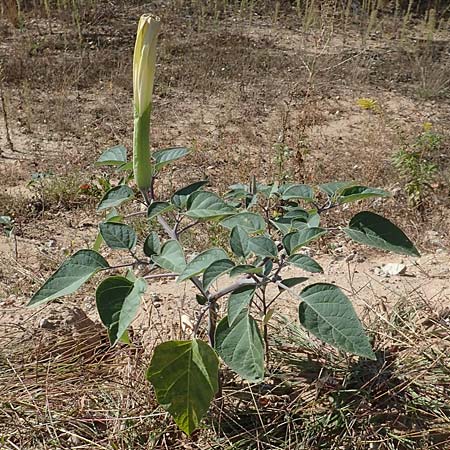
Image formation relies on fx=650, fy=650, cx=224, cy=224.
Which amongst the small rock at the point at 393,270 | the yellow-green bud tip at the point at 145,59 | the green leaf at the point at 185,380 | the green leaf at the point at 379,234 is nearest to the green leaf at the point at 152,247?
the green leaf at the point at 185,380

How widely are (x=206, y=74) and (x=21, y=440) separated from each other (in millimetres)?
5139

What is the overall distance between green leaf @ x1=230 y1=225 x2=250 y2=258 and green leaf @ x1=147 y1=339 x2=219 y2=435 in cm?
22

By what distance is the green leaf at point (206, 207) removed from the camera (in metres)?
1.53

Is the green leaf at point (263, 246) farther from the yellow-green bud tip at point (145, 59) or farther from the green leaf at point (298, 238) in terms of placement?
the yellow-green bud tip at point (145, 59)

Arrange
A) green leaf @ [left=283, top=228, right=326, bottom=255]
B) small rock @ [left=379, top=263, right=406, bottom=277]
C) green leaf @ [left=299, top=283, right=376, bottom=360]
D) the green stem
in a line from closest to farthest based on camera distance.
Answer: green leaf @ [left=299, top=283, right=376, bottom=360] → green leaf @ [left=283, top=228, right=326, bottom=255] → the green stem → small rock @ [left=379, top=263, right=406, bottom=277]

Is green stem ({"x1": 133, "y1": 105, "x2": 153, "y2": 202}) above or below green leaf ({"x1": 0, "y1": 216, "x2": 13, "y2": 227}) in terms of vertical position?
above

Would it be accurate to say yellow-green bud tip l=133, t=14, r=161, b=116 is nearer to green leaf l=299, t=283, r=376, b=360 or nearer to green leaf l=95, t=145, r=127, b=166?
green leaf l=95, t=145, r=127, b=166

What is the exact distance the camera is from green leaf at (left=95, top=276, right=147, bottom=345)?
1.31 meters

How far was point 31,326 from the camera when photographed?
7.42 ft

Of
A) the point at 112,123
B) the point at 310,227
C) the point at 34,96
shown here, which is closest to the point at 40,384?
the point at 310,227

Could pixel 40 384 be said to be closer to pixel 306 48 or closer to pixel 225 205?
pixel 225 205

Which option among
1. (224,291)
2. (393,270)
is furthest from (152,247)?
(393,270)

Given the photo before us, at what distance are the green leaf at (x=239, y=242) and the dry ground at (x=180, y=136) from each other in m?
0.54

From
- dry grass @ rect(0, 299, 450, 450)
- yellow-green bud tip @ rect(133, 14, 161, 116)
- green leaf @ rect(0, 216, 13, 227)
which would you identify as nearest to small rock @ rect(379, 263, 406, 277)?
dry grass @ rect(0, 299, 450, 450)
